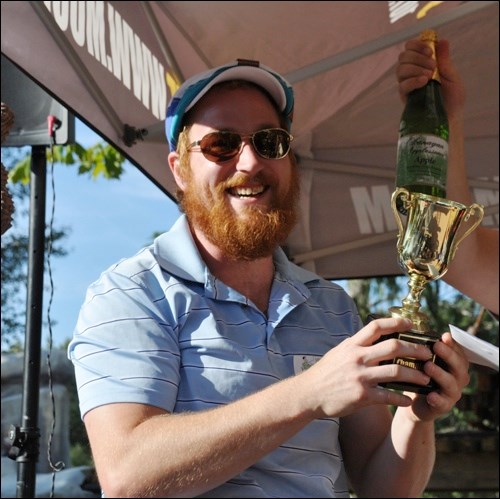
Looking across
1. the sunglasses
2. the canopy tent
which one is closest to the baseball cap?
the sunglasses

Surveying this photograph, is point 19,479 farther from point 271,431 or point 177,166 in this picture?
point 271,431

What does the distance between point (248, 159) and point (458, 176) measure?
2.91 ft

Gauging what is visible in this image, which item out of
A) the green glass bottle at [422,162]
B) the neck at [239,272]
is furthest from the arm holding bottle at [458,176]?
the neck at [239,272]

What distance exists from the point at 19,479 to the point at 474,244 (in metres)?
1.82

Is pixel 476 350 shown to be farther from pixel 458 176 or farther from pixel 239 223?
Answer: pixel 239 223

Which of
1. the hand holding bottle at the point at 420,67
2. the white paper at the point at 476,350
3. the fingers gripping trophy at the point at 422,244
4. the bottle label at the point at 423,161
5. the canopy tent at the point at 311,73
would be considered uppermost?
the canopy tent at the point at 311,73

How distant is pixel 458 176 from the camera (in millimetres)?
2742

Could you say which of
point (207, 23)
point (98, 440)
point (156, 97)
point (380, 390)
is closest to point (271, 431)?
point (380, 390)

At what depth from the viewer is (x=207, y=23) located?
382cm

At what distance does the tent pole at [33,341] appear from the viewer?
3283mm

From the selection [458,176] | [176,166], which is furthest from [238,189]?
[458,176]

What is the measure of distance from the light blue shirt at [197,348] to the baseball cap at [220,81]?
13.0 inches

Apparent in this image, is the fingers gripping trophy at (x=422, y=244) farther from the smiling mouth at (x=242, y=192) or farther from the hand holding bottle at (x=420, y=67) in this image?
the hand holding bottle at (x=420, y=67)

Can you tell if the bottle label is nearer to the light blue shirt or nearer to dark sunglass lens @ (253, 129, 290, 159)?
dark sunglass lens @ (253, 129, 290, 159)
